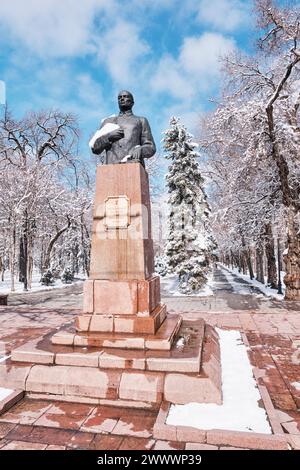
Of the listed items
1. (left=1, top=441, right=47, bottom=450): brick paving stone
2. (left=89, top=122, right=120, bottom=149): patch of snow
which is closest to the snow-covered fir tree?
(left=89, top=122, right=120, bottom=149): patch of snow

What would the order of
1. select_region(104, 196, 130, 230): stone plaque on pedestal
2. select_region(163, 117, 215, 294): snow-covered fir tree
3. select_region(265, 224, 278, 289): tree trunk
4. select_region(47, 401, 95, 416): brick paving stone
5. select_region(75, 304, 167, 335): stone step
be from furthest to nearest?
select_region(265, 224, 278, 289): tree trunk < select_region(163, 117, 215, 294): snow-covered fir tree < select_region(104, 196, 130, 230): stone plaque on pedestal < select_region(75, 304, 167, 335): stone step < select_region(47, 401, 95, 416): brick paving stone

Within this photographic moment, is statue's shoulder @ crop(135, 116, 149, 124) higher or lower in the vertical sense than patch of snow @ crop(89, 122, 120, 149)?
higher

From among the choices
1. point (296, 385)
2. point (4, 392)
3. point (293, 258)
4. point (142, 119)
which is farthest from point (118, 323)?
point (293, 258)

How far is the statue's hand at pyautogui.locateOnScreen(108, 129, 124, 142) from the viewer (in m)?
5.77

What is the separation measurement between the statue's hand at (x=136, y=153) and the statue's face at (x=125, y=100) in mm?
923

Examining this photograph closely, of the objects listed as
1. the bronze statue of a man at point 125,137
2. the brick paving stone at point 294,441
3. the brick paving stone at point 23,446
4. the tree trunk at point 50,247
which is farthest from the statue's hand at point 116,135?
the tree trunk at point 50,247

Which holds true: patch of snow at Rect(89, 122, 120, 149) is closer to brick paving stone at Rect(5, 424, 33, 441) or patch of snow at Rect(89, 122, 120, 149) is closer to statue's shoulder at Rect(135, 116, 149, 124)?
statue's shoulder at Rect(135, 116, 149, 124)

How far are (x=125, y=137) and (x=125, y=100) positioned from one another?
0.77m

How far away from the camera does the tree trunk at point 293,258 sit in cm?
1234

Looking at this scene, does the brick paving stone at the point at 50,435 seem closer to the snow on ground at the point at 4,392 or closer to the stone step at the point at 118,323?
the snow on ground at the point at 4,392

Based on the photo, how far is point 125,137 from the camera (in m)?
5.93

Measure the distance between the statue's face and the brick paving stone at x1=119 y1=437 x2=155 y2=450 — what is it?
5452 millimetres

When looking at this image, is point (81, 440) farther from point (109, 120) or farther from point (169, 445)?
point (109, 120)
